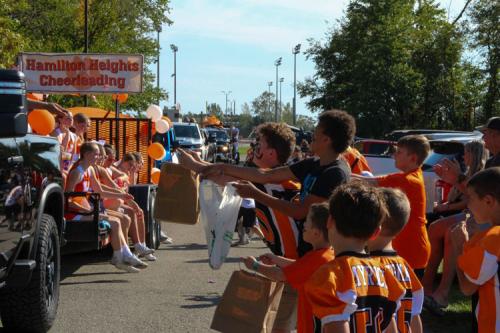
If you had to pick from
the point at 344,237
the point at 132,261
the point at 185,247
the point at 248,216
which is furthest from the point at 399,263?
the point at 185,247

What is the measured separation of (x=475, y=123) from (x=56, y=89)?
69.1ft

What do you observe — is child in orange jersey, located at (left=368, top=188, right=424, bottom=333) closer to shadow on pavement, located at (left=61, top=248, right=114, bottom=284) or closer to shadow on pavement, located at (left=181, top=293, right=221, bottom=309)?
shadow on pavement, located at (left=181, top=293, right=221, bottom=309)

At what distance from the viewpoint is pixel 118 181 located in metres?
10.9

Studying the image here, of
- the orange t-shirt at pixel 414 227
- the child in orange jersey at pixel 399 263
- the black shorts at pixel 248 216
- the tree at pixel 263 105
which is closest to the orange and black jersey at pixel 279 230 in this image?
the child in orange jersey at pixel 399 263

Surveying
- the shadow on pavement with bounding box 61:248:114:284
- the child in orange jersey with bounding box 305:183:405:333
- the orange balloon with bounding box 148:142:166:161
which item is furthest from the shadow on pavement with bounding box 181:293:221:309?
the orange balloon with bounding box 148:142:166:161

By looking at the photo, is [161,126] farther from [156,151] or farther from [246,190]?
[246,190]

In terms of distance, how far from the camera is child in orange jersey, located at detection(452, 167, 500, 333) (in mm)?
3795

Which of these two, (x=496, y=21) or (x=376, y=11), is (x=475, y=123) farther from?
(x=376, y=11)

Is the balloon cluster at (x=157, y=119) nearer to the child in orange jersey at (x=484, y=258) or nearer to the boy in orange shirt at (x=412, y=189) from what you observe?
the boy in orange shirt at (x=412, y=189)

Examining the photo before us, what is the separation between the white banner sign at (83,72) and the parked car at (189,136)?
1411cm

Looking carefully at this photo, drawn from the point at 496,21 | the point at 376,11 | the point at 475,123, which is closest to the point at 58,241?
the point at 496,21

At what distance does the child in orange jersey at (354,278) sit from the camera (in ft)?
10.5

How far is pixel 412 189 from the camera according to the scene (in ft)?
18.9

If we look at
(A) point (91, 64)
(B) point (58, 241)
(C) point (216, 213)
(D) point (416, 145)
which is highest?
(A) point (91, 64)
